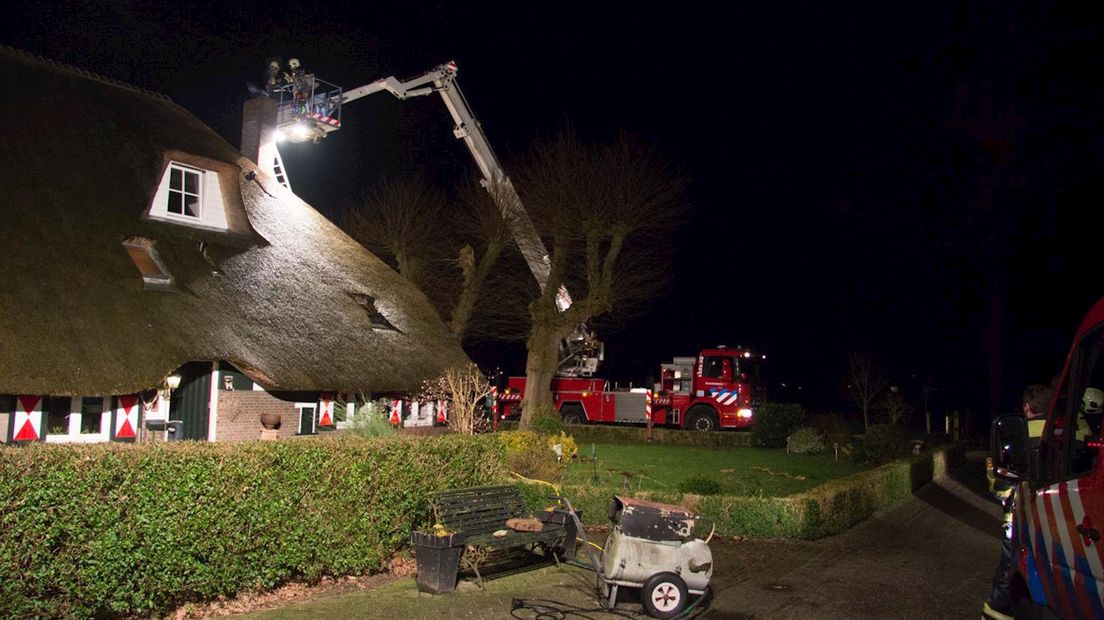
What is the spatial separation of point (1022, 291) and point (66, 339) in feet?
81.8

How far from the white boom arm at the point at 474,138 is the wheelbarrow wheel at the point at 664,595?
16.4m

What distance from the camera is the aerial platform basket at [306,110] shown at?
21906mm

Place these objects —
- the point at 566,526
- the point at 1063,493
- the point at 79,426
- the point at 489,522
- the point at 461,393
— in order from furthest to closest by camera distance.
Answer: the point at 461,393 < the point at 79,426 < the point at 566,526 < the point at 489,522 < the point at 1063,493

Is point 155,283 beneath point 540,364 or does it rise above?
above

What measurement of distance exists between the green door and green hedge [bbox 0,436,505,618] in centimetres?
740

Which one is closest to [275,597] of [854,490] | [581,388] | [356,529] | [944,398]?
[356,529]

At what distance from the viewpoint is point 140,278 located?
1324cm

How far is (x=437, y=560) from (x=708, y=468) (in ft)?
37.4

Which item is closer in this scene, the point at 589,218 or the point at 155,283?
the point at 155,283

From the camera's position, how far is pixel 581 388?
95.0ft

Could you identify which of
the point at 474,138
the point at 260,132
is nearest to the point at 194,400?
the point at 260,132

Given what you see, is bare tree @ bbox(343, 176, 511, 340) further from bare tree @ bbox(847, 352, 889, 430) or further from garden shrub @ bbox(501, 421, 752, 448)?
bare tree @ bbox(847, 352, 889, 430)

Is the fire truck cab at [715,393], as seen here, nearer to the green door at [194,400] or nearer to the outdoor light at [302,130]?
the outdoor light at [302,130]

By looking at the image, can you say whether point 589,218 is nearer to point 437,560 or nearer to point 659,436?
point 659,436
